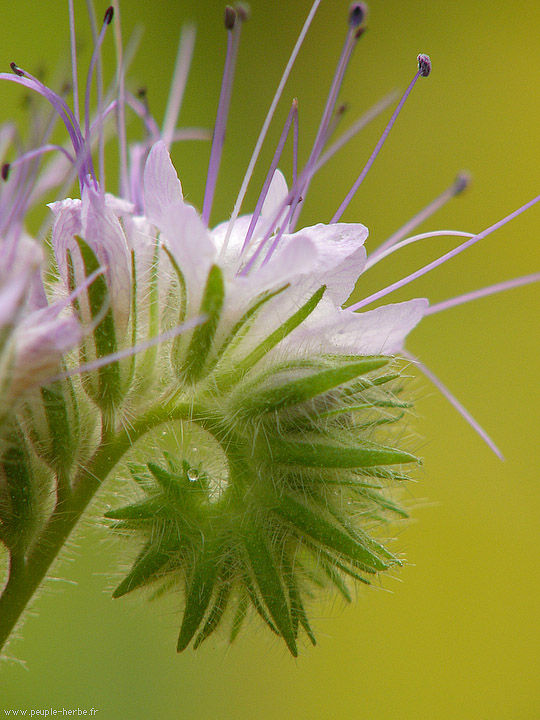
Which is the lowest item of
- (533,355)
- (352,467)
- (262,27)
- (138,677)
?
(138,677)

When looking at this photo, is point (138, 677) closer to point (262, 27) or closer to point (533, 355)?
point (533, 355)

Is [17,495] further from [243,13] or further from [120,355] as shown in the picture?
[243,13]

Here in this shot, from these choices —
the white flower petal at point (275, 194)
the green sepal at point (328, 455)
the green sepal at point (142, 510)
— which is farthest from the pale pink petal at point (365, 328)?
the green sepal at point (142, 510)

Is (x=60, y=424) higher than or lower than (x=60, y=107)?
lower

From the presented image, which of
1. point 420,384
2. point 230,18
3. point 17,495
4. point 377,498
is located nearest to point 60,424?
point 17,495

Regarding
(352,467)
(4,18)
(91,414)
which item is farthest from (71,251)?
(4,18)

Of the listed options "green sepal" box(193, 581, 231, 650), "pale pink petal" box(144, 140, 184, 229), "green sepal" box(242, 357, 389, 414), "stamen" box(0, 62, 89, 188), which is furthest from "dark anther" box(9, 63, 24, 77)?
"green sepal" box(193, 581, 231, 650)

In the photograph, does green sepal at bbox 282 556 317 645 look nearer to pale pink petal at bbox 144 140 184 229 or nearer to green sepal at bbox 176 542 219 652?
green sepal at bbox 176 542 219 652
